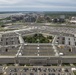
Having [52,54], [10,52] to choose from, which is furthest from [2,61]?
[52,54]

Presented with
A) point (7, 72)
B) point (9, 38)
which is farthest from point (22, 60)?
point (9, 38)

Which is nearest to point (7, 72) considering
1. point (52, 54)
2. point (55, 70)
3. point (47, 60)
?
point (55, 70)

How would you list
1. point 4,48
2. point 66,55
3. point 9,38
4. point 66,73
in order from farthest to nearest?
point 9,38, point 4,48, point 66,55, point 66,73

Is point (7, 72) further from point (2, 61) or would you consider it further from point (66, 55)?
point (66, 55)

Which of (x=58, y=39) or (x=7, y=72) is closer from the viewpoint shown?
(x=7, y=72)

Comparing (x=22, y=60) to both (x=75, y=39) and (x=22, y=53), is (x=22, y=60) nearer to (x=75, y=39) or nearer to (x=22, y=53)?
(x=22, y=53)

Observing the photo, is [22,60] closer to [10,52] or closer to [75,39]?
[10,52]

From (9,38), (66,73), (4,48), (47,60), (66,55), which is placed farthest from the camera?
(9,38)

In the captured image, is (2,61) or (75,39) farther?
(75,39)

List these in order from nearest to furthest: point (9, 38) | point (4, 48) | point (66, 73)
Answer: point (66, 73)
point (4, 48)
point (9, 38)
